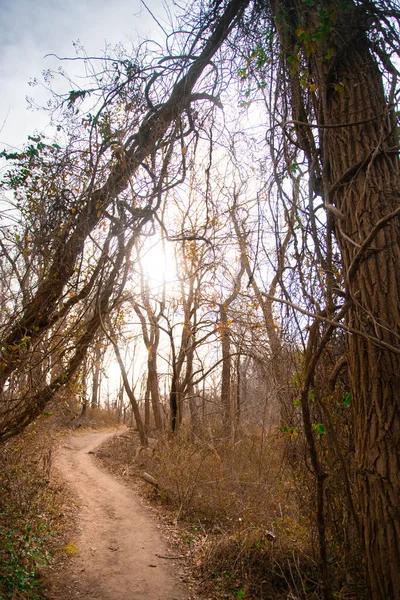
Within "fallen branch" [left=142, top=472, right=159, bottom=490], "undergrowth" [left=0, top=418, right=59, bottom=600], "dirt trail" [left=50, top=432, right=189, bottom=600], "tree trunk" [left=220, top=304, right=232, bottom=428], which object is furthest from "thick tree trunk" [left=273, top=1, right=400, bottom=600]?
"fallen branch" [left=142, top=472, right=159, bottom=490]

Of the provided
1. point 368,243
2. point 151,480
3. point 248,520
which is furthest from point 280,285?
point 151,480

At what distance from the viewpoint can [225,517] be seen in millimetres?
5227

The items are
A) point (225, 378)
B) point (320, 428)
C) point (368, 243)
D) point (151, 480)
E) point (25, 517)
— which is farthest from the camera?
point (225, 378)

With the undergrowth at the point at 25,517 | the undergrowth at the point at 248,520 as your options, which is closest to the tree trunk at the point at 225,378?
the undergrowth at the point at 248,520

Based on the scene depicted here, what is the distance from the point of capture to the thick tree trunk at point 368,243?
5.55 feet

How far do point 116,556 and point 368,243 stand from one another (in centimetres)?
451

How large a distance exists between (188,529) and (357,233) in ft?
15.8

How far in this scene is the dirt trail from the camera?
357cm

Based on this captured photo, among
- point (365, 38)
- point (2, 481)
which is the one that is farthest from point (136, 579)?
point (365, 38)

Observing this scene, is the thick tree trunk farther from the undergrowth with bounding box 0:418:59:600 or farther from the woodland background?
the undergrowth with bounding box 0:418:59:600

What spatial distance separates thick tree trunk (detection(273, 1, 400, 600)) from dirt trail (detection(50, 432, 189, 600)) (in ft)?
9.13

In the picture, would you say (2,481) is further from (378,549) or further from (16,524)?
(378,549)

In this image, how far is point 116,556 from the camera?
4.32 m

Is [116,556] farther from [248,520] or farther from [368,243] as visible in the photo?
[368,243]
